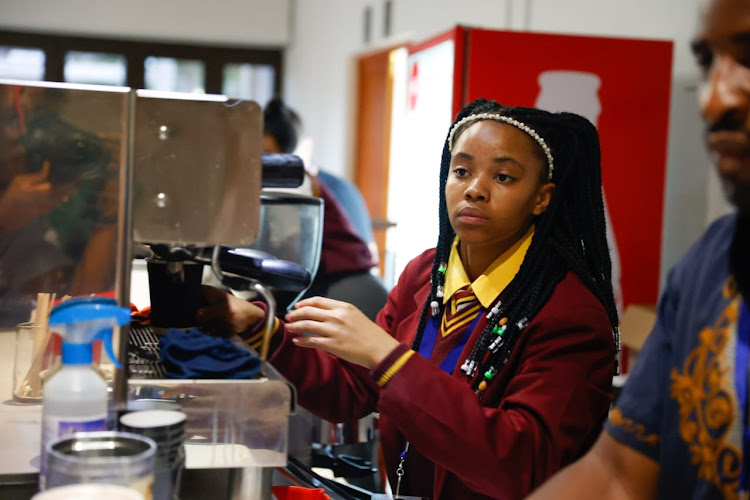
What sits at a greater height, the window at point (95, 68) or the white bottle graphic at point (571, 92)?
the window at point (95, 68)

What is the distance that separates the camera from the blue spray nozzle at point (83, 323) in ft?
3.10

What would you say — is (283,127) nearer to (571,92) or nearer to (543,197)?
(571,92)

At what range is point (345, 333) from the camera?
1279 mm

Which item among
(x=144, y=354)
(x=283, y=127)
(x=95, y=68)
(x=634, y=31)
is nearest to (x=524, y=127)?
(x=144, y=354)

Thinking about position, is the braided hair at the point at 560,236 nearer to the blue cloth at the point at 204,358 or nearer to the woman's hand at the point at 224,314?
the woman's hand at the point at 224,314

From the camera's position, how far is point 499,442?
4.12ft

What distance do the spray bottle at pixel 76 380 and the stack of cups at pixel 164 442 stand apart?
0.04m

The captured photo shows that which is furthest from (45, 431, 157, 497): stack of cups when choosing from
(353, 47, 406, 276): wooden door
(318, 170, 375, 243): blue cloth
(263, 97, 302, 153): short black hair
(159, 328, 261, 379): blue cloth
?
(353, 47, 406, 276): wooden door

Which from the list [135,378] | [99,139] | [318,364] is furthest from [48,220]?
[318,364]

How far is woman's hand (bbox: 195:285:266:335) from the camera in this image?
139 centimetres

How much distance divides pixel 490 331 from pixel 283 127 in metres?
2.46

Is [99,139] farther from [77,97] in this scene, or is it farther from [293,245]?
[293,245]

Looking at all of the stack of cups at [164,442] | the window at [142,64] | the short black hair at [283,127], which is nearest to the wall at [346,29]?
the window at [142,64]

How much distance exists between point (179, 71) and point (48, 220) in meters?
7.20
